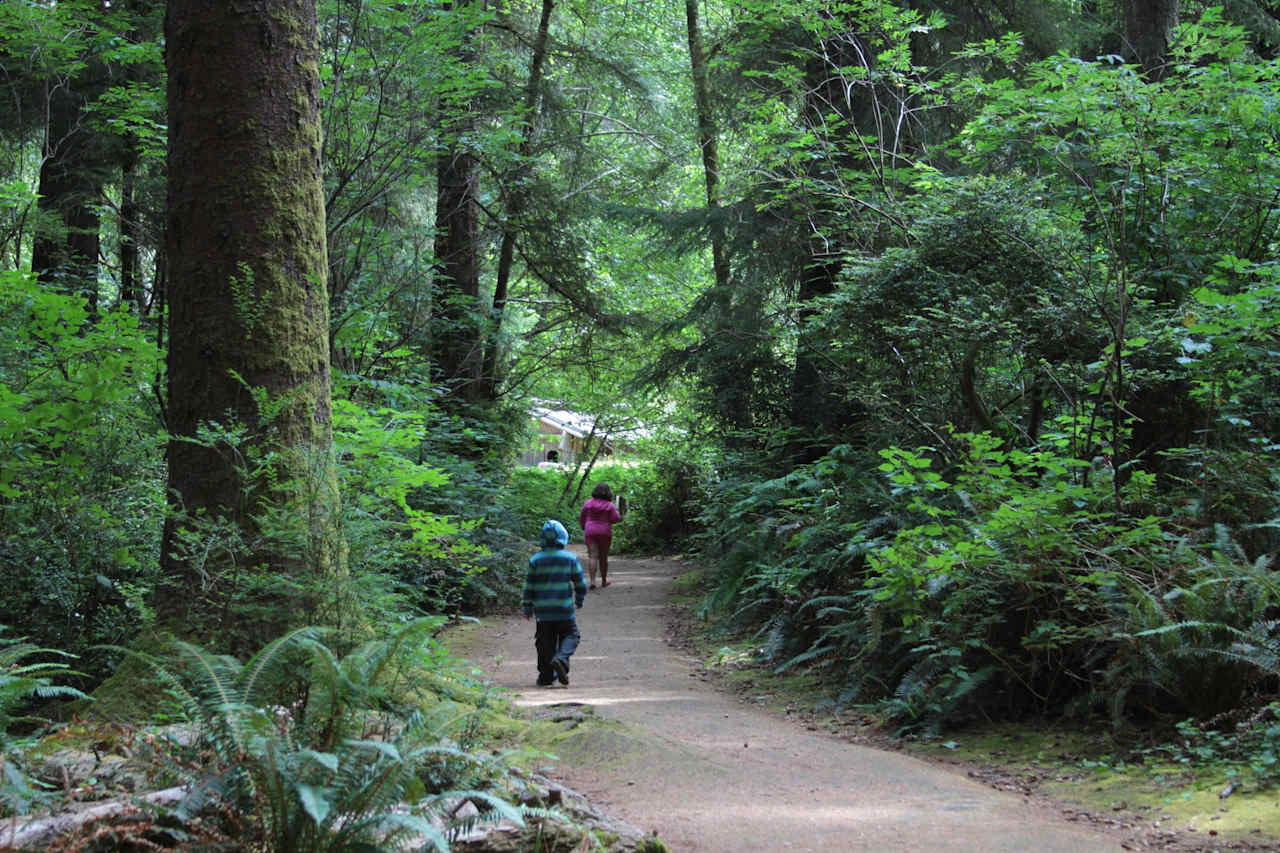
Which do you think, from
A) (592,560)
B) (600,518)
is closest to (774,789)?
(600,518)

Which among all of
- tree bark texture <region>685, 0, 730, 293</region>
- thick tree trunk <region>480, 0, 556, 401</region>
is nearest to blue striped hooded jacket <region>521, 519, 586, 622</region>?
tree bark texture <region>685, 0, 730, 293</region>

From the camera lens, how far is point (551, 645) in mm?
9578

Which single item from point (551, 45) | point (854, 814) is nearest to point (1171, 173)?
point (854, 814)

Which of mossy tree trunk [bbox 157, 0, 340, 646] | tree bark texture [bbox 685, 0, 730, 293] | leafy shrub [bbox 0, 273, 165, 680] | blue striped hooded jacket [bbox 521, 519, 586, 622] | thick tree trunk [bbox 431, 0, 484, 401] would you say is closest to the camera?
mossy tree trunk [bbox 157, 0, 340, 646]

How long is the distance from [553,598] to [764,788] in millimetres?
4239

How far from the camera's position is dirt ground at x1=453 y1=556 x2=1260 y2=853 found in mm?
4602

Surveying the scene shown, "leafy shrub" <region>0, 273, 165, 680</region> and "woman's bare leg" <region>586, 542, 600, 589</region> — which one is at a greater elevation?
"leafy shrub" <region>0, 273, 165, 680</region>

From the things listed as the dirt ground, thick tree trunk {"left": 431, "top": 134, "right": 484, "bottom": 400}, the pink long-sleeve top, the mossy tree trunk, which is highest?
thick tree trunk {"left": 431, "top": 134, "right": 484, "bottom": 400}

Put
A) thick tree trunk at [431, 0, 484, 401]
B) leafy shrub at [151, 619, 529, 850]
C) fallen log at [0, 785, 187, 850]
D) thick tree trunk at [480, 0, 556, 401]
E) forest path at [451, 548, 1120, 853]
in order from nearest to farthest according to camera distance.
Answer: fallen log at [0, 785, 187, 850], leafy shrub at [151, 619, 529, 850], forest path at [451, 548, 1120, 853], thick tree trunk at [431, 0, 484, 401], thick tree trunk at [480, 0, 556, 401]

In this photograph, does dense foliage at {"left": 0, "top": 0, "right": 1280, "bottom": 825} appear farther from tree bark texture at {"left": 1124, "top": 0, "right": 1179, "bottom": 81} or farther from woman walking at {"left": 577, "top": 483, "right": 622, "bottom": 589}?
woman walking at {"left": 577, "top": 483, "right": 622, "bottom": 589}

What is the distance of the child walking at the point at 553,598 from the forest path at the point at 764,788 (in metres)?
0.38

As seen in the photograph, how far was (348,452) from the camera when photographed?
25.1 feet

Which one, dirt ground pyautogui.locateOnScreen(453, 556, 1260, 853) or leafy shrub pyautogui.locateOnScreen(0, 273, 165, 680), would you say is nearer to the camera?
dirt ground pyautogui.locateOnScreen(453, 556, 1260, 853)

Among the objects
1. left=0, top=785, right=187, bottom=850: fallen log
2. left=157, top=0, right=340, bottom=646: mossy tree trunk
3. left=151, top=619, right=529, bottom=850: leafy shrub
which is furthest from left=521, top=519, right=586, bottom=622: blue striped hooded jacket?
left=0, top=785, right=187, bottom=850: fallen log
